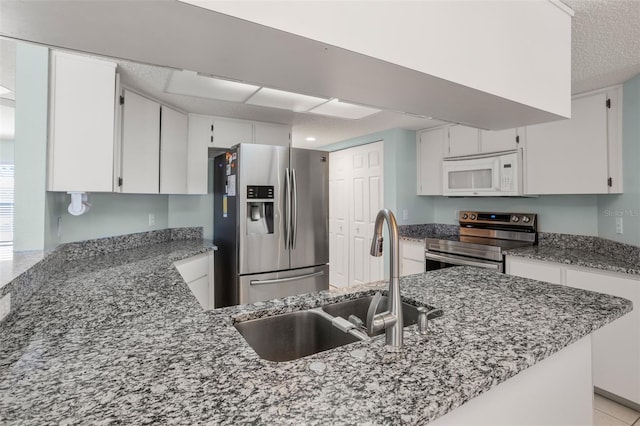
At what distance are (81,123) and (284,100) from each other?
1.35 m

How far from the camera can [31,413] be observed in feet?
1.92

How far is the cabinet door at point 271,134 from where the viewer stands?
11.2 ft

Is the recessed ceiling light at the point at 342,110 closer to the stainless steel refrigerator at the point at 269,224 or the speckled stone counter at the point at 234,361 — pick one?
the stainless steel refrigerator at the point at 269,224

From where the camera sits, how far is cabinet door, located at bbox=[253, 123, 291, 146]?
3416 millimetres

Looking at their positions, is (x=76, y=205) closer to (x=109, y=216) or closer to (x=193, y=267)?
(x=109, y=216)

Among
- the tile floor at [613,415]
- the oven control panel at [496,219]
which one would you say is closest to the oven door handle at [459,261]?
the oven control panel at [496,219]

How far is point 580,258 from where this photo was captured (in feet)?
7.55

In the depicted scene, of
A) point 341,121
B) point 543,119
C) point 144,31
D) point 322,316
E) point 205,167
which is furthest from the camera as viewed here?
point 341,121

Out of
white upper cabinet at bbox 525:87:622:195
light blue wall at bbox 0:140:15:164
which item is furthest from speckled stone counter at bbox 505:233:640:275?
light blue wall at bbox 0:140:15:164

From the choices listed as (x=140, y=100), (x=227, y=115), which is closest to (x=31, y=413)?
(x=140, y=100)

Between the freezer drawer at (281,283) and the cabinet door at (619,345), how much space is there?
2.13 m

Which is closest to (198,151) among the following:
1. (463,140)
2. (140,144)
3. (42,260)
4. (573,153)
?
(140,144)

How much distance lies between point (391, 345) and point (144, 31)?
1045 millimetres

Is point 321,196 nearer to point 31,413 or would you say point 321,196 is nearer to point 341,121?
point 341,121
